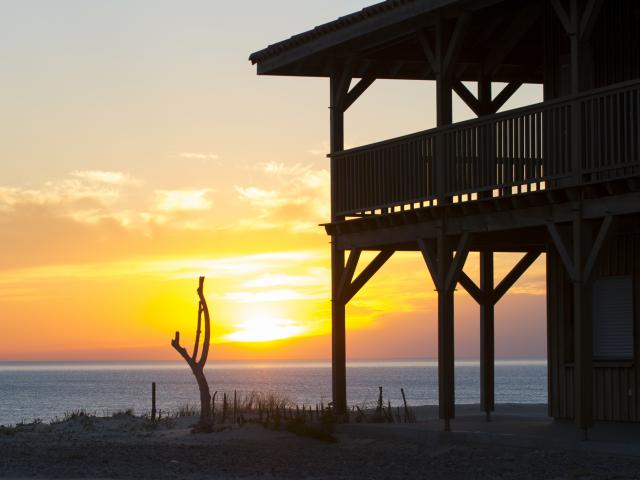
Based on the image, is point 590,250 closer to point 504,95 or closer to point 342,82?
point 342,82

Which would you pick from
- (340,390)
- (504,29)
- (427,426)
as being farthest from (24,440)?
(504,29)

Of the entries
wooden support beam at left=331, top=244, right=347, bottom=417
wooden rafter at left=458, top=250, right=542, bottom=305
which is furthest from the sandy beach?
wooden rafter at left=458, top=250, right=542, bottom=305

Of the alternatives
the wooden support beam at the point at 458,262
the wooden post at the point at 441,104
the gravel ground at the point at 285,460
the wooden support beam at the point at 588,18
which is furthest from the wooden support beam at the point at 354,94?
the wooden support beam at the point at 588,18

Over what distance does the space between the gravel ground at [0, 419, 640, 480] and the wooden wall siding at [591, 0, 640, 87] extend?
6701 millimetres

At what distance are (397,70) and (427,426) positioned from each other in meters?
8.07

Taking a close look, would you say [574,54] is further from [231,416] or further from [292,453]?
[231,416]

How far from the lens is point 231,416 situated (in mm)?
31438

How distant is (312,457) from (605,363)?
5248 millimetres

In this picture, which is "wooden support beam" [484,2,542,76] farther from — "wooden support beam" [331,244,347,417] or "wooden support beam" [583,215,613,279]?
"wooden support beam" [583,215,613,279]

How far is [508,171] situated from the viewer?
20891 mm

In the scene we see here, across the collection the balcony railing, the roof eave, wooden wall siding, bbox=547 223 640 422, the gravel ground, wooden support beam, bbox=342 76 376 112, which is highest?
the roof eave

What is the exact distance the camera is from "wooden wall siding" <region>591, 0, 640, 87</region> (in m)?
22.0

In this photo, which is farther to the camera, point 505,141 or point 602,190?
point 505,141

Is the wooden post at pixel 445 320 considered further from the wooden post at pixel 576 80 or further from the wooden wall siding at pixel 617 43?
the wooden wall siding at pixel 617 43
